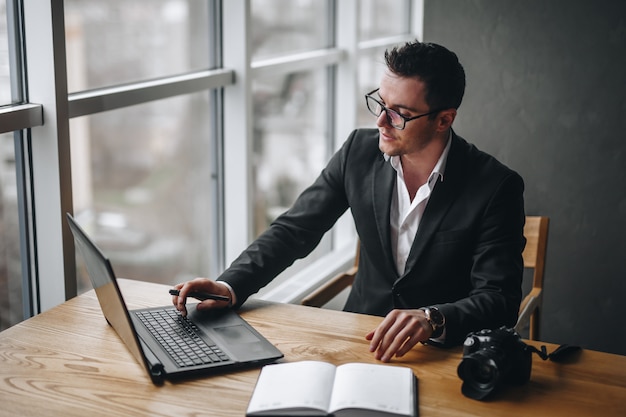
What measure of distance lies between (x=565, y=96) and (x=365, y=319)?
134cm

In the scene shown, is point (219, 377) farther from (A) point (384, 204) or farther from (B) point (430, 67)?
(B) point (430, 67)

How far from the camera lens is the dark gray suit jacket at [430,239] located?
1925 millimetres

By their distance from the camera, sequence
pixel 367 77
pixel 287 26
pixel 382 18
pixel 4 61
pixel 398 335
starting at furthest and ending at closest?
pixel 382 18 → pixel 367 77 → pixel 287 26 → pixel 4 61 → pixel 398 335

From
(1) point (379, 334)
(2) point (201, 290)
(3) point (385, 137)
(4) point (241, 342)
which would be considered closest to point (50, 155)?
(2) point (201, 290)

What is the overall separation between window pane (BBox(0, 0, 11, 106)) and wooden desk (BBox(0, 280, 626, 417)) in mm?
582

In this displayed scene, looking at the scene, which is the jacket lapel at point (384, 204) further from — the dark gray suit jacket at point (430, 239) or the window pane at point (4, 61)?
the window pane at point (4, 61)

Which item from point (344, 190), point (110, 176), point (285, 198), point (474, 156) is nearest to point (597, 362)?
point (474, 156)

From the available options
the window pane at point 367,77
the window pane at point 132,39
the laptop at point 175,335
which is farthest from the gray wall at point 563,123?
the laptop at point 175,335

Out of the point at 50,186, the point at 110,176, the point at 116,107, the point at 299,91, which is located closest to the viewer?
the point at 50,186

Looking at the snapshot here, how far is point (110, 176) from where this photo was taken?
251cm

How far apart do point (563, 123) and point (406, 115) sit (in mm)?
974

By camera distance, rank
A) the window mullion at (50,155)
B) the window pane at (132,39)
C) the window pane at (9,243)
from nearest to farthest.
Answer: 1. the window mullion at (50,155)
2. the window pane at (9,243)
3. the window pane at (132,39)

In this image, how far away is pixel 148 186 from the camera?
268 centimetres

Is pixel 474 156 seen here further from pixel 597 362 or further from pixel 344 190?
pixel 597 362
